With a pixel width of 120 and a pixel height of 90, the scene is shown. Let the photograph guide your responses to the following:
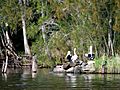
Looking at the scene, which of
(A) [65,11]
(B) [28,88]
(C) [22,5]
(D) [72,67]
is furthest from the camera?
(C) [22,5]

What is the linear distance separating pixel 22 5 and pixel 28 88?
35.0 metres

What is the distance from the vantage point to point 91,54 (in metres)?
53.8

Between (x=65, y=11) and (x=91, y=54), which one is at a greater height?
(x=65, y=11)

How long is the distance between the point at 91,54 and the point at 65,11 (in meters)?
6.77

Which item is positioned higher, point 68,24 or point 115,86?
point 68,24

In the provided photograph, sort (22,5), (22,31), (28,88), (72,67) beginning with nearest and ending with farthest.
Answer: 1. (28,88)
2. (72,67)
3. (22,5)
4. (22,31)

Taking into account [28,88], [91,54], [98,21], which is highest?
[98,21]

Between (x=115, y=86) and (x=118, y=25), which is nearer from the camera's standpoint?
(x=115, y=86)

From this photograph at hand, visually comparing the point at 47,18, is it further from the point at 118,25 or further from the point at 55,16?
the point at 118,25

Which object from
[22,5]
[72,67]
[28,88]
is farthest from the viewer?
[22,5]

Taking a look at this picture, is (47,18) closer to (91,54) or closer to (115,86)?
(91,54)

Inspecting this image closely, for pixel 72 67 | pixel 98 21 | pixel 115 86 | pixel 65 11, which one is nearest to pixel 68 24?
pixel 65 11

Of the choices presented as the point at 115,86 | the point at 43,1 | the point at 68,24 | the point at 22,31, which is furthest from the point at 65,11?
the point at 115,86

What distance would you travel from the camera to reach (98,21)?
53.8m
